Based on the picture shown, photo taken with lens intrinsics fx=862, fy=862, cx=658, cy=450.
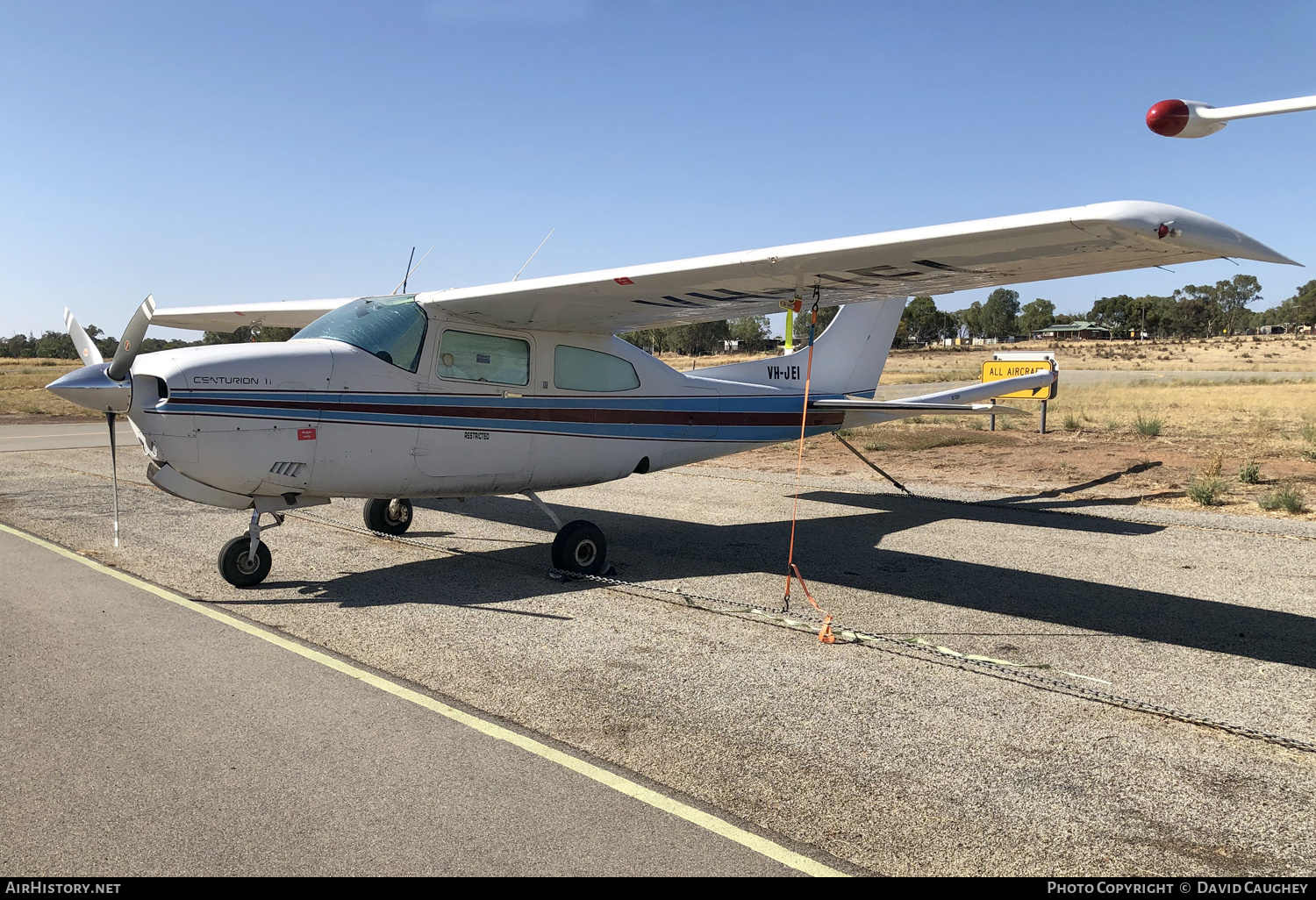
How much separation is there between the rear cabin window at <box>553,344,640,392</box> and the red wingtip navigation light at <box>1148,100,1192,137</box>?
493cm

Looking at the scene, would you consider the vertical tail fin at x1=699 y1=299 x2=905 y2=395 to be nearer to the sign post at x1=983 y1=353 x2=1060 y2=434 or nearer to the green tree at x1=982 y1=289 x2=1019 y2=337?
the sign post at x1=983 y1=353 x2=1060 y2=434

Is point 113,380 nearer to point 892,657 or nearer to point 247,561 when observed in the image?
point 247,561

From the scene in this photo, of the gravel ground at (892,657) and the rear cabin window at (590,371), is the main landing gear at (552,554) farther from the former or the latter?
the rear cabin window at (590,371)

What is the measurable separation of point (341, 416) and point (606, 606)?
2.59 m

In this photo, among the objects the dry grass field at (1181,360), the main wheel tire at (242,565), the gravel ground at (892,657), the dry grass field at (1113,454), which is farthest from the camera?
the dry grass field at (1181,360)

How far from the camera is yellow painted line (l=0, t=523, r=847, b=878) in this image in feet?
10.3

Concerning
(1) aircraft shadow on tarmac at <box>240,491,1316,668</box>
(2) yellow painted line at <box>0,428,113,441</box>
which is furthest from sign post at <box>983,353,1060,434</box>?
(2) yellow painted line at <box>0,428,113,441</box>

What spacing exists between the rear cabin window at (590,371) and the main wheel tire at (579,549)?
1443 millimetres

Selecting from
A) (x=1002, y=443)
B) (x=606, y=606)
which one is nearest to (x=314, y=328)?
(x=606, y=606)

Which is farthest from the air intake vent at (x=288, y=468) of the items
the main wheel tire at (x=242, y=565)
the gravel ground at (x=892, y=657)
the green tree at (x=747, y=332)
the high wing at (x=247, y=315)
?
the green tree at (x=747, y=332)

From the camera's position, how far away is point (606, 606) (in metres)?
6.67

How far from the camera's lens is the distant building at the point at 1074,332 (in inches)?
5150
